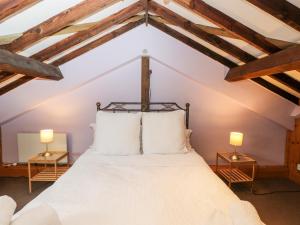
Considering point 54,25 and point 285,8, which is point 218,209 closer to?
point 285,8

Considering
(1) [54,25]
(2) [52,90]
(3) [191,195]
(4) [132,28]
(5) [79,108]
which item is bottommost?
(3) [191,195]

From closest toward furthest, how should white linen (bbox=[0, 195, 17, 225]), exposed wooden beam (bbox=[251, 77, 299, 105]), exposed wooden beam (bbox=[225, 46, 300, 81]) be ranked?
white linen (bbox=[0, 195, 17, 225])
exposed wooden beam (bbox=[225, 46, 300, 81])
exposed wooden beam (bbox=[251, 77, 299, 105])

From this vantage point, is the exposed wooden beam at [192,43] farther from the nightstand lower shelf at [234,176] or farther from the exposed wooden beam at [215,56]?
the nightstand lower shelf at [234,176]

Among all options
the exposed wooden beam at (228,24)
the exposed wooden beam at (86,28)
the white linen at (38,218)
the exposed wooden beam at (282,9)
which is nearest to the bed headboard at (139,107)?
the exposed wooden beam at (86,28)

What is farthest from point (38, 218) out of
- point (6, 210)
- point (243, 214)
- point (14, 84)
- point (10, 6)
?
point (14, 84)

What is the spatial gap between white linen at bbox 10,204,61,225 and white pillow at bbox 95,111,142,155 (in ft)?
5.18

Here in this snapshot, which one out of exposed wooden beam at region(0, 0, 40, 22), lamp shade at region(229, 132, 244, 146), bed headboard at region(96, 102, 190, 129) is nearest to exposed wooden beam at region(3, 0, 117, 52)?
exposed wooden beam at region(0, 0, 40, 22)

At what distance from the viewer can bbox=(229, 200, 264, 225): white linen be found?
1.24m

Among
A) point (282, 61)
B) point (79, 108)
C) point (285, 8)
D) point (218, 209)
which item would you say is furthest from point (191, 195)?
point (79, 108)

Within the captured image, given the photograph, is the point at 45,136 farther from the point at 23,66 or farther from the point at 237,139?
the point at 237,139

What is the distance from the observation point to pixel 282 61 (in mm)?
1896

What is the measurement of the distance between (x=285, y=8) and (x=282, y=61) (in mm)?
460

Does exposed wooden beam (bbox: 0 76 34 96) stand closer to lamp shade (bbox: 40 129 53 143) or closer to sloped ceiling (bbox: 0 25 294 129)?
sloped ceiling (bbox: 0 25 294 129)

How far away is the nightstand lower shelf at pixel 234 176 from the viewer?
3.09m
